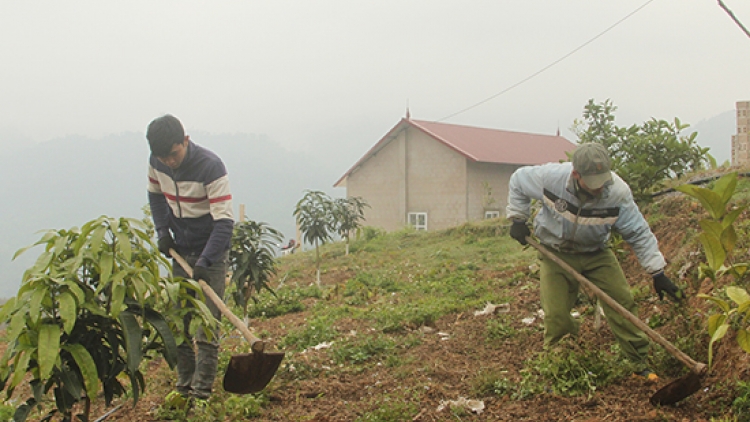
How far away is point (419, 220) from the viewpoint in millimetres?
24906

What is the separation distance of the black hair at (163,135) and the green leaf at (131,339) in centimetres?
154

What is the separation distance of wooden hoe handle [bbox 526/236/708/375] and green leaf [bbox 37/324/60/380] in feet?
11.1

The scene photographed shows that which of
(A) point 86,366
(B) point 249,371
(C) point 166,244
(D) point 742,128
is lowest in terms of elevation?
(B) point 249,371

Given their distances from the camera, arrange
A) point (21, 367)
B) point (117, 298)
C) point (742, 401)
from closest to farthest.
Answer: point (21, 367)
point (117, 298)
point (742, 401)

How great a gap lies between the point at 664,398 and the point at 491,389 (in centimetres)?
117

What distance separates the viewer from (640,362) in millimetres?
4281

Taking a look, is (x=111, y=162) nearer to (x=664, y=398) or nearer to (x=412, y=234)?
(x=412, y=234)

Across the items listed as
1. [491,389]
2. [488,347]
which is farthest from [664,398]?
[488,347]

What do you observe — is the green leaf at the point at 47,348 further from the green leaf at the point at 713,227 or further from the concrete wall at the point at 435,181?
the concrete wall at the point at 435,181

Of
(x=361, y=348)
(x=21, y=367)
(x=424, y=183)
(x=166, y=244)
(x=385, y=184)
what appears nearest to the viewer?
(x=21, y=367)

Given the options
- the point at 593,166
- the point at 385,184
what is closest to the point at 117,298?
the point at 593,166

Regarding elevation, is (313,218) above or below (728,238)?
below

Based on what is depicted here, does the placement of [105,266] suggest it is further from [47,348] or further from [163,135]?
[163,135]

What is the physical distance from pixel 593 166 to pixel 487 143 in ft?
A: 73.3
